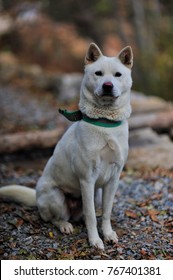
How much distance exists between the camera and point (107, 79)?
3170 millimetres

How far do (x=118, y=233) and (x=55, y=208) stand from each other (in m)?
0.57

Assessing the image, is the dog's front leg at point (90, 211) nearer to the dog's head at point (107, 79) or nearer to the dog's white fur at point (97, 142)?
the dog's white fur at point (97, 142)

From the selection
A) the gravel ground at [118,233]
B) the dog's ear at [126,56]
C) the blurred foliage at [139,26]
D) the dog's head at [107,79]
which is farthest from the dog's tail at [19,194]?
the blurred foliage at [139,26]

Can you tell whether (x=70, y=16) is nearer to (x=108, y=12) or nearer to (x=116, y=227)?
(x=108, y=12)

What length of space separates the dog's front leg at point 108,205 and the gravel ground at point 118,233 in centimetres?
8

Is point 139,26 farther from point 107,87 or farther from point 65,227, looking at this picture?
point 107,87

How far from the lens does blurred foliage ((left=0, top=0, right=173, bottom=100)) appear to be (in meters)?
10.0

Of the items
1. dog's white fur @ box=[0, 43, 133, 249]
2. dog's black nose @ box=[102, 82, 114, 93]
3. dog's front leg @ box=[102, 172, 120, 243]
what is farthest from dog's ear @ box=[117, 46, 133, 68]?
dog's front leg @ box=[102, 172, 120, 243]

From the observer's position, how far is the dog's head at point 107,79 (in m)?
3.17

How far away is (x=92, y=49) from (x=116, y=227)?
1.56 meters

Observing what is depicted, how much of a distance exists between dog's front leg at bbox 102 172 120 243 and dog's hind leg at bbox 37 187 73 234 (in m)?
0.31

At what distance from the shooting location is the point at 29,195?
162 inches

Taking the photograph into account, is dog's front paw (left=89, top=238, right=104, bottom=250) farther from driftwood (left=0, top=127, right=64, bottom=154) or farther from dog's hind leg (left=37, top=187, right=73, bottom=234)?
driftwood (left=0, top=127, right=64, bottom=154)
